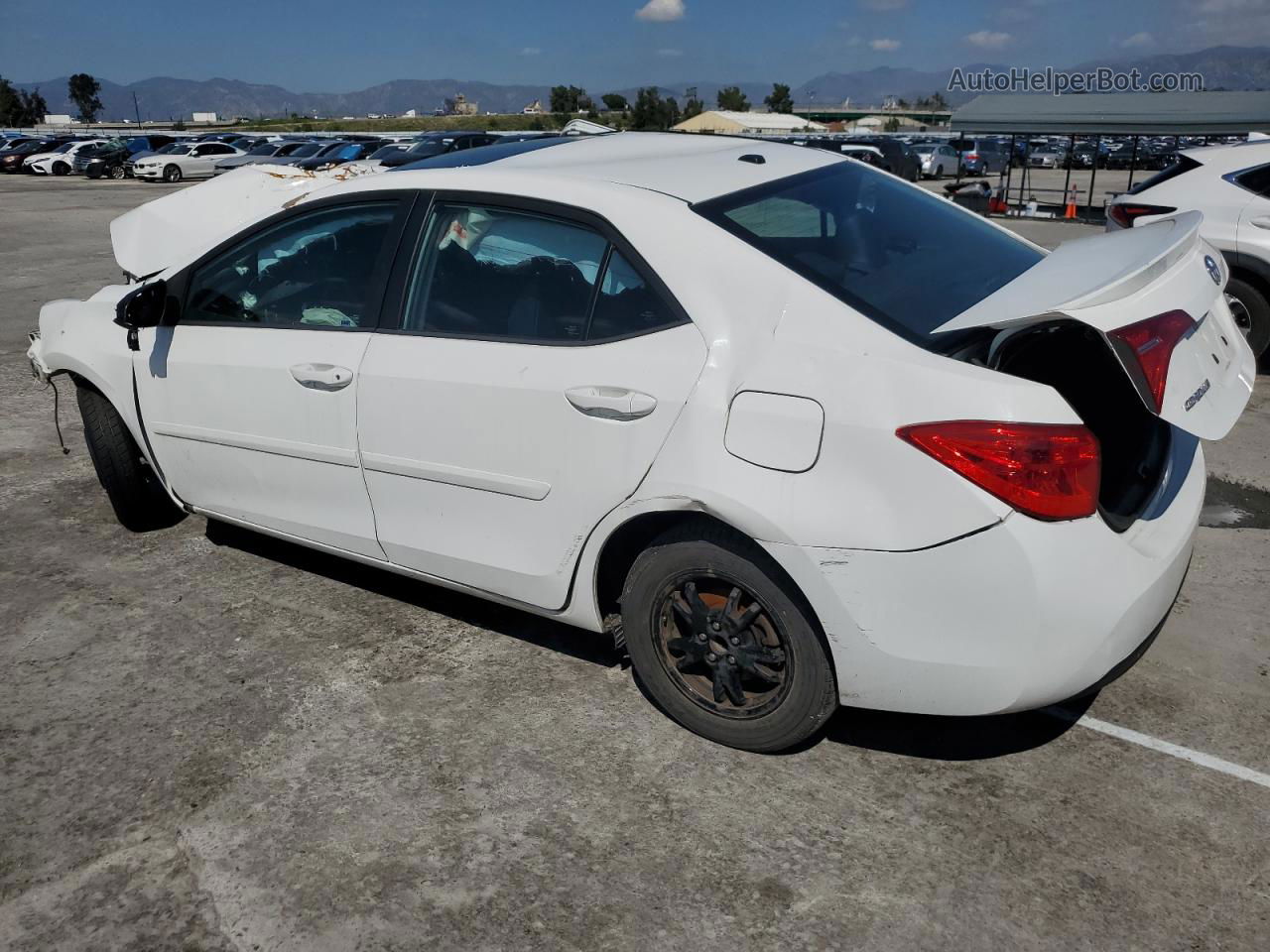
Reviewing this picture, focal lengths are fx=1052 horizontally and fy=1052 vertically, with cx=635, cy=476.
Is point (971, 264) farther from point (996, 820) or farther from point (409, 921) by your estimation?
point (409, 921)

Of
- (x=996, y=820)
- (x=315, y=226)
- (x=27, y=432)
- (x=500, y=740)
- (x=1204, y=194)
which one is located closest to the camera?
(x=996, y=820)

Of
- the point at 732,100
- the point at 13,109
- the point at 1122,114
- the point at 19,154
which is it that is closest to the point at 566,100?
the point at 732,100

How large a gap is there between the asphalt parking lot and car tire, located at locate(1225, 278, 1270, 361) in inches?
149

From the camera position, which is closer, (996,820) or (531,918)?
(531,918)

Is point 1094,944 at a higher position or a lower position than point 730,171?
lower

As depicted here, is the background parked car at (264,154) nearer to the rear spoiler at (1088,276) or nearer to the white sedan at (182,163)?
the white sedan at (182,163)

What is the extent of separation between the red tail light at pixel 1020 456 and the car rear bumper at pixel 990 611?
56 mm

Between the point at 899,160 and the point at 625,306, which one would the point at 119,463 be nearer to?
the point at 625,306

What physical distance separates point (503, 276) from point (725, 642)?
4.23 ft

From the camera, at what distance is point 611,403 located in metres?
2.85

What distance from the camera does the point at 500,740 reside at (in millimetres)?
3154

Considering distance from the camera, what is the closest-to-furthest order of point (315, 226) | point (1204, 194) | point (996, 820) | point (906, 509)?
point (906, 509)
point (996, 820)
point (315, 226)
point (1204, 194)

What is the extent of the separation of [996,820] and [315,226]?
2866mm

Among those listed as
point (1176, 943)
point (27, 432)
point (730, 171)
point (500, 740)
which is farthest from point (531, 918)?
point (27, 432)
